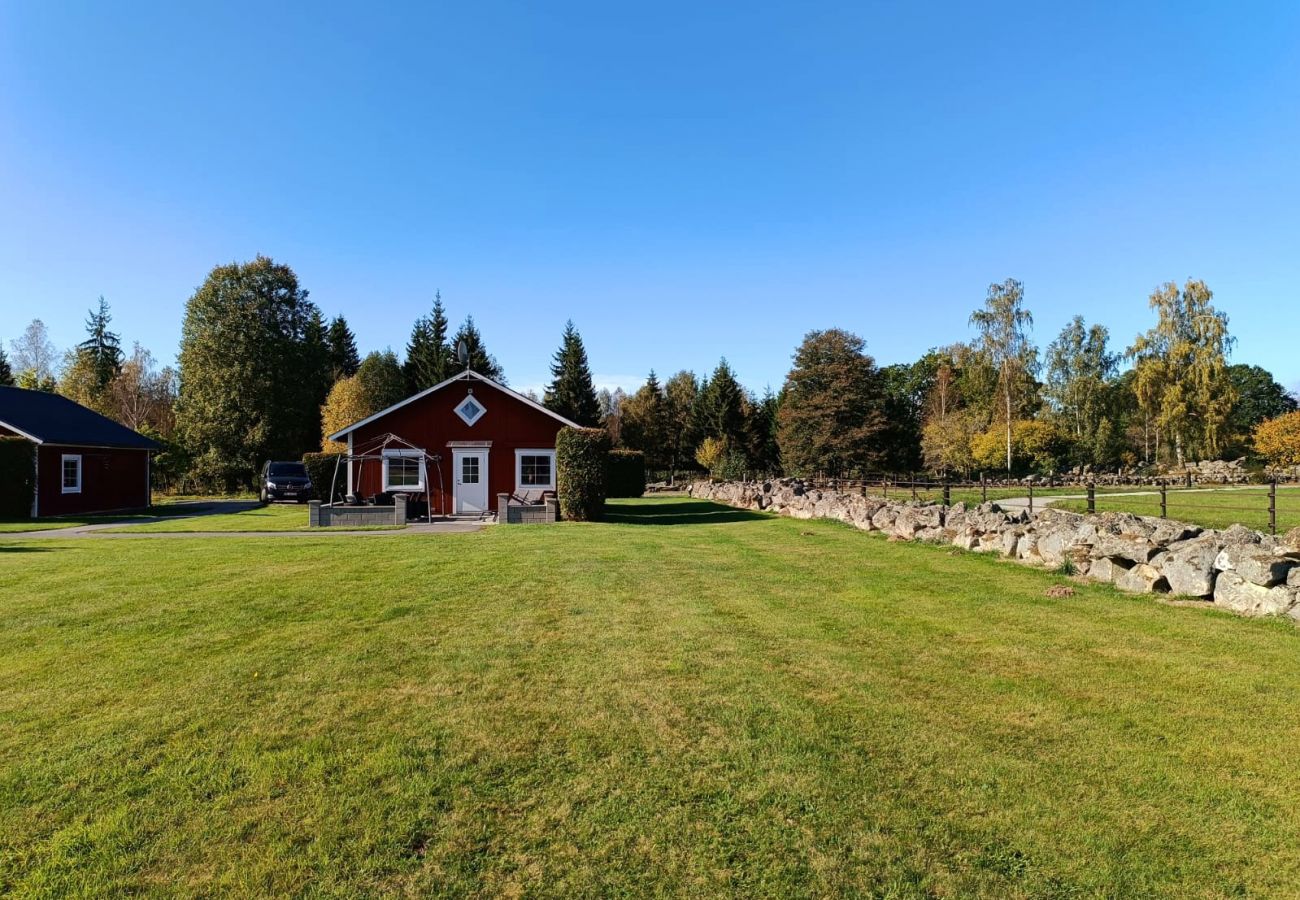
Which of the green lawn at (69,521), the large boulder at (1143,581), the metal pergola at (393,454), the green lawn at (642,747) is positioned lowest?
the green lawn at (642,747)

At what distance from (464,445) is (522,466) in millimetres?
2101

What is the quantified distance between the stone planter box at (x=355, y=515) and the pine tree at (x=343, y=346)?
45281mm

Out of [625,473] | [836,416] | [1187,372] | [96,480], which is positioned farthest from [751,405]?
[96,480]

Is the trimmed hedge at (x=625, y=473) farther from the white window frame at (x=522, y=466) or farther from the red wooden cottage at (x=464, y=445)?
the red wooden cottage at (x=464, y=445)

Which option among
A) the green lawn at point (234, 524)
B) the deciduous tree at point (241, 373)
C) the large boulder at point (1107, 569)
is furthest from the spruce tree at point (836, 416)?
the large boulder at point (1107, 569)

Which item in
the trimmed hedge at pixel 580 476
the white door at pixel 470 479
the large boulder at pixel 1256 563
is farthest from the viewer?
the white door at pixel 470 479

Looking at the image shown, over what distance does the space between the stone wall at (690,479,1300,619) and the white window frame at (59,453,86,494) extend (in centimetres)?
2773

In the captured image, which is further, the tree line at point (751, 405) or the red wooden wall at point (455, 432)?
the tree line at point (751, 405)

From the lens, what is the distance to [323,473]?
84.5ft

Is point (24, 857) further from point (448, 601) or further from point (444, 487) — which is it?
point (444, 487)

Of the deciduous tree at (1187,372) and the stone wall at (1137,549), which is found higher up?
the deciduous tree at (1187,372)

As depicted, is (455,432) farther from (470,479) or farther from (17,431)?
(17,431)

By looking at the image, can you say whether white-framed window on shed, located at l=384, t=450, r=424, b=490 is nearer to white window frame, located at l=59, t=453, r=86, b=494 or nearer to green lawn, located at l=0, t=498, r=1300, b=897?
white window frame, located at l=59, t=453, r=86, b=494

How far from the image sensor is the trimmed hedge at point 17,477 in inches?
874
